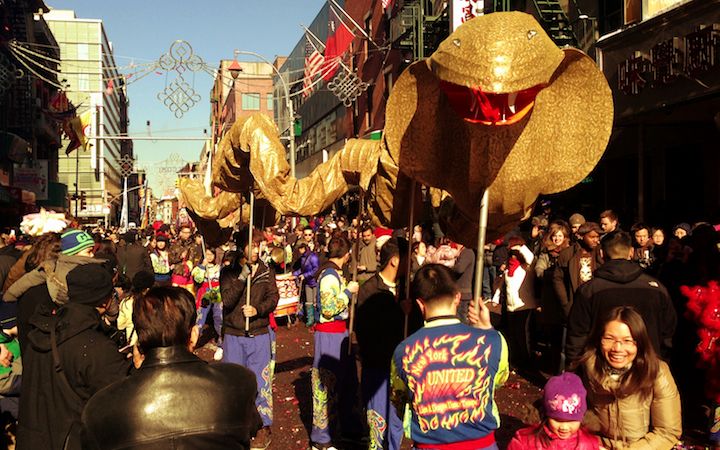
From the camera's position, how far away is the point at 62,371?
11.9 ft

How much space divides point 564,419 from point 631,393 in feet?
1.56

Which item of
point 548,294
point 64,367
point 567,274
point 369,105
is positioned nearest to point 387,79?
point 369,105

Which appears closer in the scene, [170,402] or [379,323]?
[170,402]

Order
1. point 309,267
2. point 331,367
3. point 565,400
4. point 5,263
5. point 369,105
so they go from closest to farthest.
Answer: point 565,400 < point 331,367 < point 5,263 < point 309,267 < point 369,105

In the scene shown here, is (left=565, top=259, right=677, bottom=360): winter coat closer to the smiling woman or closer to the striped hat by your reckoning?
the smiling woman

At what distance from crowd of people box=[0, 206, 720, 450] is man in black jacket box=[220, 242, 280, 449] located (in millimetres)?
19

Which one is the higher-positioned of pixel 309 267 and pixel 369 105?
pixel 369 105

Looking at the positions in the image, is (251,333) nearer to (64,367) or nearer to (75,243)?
(75,243)

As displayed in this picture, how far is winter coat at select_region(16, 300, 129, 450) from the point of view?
358 cm

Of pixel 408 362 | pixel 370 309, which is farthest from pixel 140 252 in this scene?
pixel 408 362

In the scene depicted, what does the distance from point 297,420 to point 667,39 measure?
9.64 metres

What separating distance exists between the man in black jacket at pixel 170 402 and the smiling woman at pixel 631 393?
1931 millimetres

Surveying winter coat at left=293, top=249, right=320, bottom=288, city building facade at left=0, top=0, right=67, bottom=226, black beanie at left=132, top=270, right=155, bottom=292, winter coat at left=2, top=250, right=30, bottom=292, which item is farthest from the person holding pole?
city building facade at left=0, top=0, right=67, bottom=226

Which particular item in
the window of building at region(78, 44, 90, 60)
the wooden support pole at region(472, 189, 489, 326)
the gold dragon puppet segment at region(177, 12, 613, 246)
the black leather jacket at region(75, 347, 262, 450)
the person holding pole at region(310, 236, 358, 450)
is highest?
the window of building at region(78, 44, 90, 60)
